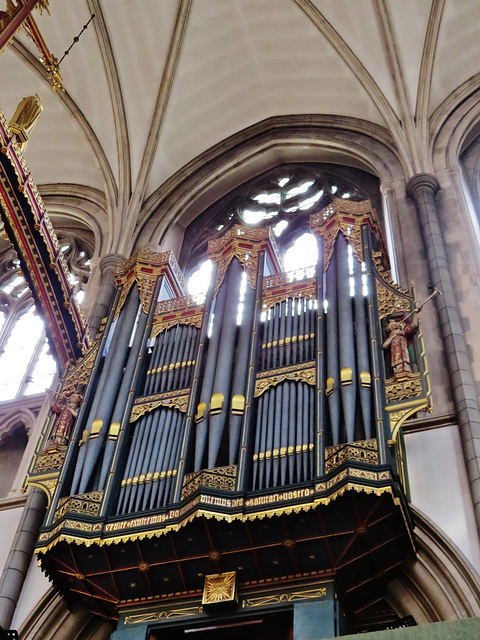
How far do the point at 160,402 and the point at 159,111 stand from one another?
27.6 feet

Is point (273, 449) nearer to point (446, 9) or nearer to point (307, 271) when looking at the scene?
point (307, 271)

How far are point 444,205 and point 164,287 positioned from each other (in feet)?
14.4

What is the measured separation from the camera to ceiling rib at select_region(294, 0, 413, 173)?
1518 cm

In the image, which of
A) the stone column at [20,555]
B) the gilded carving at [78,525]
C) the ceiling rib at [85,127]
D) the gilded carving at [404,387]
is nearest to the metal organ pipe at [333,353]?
the gilded carving at [404,387]

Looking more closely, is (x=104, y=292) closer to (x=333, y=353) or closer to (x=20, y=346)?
(x=20, y=346)

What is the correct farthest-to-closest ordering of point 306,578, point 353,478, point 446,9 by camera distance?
1. point 446,9
2. point 306,578
3. point 353,478

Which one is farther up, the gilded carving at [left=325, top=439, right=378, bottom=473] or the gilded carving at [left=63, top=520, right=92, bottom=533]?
the gilded carving at [left=325, top=439, right=378, bottom=473]

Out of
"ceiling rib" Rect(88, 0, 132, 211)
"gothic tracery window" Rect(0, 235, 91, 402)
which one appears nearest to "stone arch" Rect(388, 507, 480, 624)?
"gothic tracery window" Rect(0, 235, 91, 402)

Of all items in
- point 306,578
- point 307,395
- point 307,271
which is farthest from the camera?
point 307,271

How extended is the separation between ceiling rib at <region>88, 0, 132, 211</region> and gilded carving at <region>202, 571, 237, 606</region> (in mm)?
9065

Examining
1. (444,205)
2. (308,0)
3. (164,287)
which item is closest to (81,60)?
(308,0)

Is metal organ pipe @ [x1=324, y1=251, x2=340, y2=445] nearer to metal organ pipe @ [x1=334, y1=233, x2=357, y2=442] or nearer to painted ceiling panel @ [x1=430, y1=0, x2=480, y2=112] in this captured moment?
metal organ pipe @ [x1=334, y1=233, x2=357, y2=442]

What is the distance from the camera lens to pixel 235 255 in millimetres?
11742

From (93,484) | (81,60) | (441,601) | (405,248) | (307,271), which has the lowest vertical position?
(441,601)
